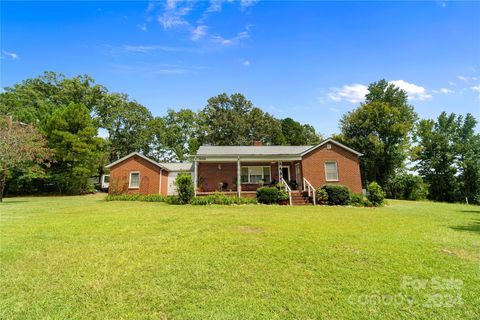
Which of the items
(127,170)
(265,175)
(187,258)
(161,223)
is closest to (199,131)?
(127,170)

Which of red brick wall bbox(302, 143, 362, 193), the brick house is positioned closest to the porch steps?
the brick house

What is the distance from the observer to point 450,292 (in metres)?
3.80

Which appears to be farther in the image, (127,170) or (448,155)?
(448,155)

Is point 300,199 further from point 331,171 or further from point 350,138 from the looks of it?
point 350,138

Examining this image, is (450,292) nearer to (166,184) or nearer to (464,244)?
(464,244)

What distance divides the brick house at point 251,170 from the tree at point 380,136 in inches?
460

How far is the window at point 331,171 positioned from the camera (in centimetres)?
1941

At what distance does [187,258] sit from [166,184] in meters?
20.4

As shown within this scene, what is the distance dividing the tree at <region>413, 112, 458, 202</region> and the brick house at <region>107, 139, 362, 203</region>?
16.9 metres

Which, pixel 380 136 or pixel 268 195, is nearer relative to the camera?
pixel 268 195

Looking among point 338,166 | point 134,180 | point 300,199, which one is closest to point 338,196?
point 300,199

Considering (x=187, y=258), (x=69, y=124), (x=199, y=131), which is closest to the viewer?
(x=187, y=258)

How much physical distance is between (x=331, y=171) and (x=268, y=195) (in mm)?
6901

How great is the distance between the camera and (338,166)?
19.5m
